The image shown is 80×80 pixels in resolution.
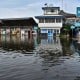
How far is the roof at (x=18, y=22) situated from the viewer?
89.5 meters

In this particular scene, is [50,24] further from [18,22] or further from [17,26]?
[17,26]

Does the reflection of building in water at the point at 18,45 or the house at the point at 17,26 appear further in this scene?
the house at the point at 17,26

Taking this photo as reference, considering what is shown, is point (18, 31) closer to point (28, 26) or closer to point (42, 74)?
point (28, 26)

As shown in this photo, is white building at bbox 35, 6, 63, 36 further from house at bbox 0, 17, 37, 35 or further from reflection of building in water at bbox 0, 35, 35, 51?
reflection of building in water at bbox 0, 35, 35, 51

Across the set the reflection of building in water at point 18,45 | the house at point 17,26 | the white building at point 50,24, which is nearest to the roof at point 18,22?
the house at point 17,26

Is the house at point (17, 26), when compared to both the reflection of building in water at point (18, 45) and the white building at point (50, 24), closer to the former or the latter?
the white building at point (50, 24)

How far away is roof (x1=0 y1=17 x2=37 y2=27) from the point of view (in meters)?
89.5

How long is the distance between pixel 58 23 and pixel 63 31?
112 inches

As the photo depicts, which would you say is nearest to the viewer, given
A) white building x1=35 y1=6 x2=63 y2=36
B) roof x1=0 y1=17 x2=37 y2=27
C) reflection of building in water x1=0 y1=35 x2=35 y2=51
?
reflection of building in water x1=0 y1=35 x2=35 y2=51

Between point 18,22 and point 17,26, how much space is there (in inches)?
48.4

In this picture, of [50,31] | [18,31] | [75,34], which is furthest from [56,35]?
[18,31]

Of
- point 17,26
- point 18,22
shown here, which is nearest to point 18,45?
point 17,26

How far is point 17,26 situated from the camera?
305 ft

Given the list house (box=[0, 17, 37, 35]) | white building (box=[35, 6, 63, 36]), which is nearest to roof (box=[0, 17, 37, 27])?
house (box=[0, 17, 37, 35])
